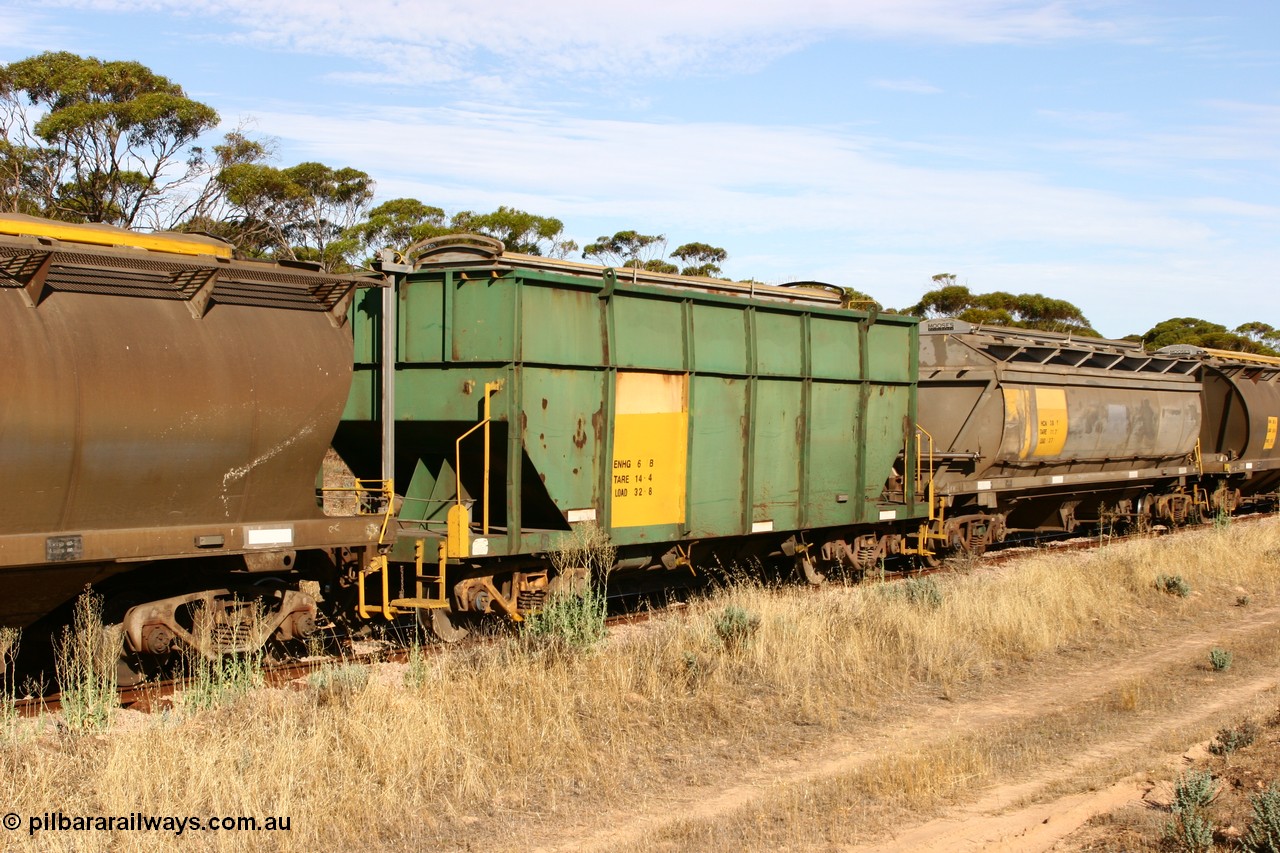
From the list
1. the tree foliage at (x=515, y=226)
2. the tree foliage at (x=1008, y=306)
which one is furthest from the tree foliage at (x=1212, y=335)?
the tree foliage at (x=515, y=226)

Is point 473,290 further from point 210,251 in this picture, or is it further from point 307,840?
point 307,840

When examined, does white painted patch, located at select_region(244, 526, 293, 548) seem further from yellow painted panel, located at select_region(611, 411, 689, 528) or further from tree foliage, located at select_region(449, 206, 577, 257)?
tree foliage, located at select_region(449, 206, 577, 257)

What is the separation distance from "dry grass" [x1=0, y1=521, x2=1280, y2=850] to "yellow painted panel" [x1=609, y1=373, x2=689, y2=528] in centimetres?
118

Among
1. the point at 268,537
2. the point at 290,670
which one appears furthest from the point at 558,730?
the point at 290,670

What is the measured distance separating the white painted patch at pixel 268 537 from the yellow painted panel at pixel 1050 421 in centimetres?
1300

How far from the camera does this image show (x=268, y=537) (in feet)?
29.5

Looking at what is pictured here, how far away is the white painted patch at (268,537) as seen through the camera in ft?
29.0

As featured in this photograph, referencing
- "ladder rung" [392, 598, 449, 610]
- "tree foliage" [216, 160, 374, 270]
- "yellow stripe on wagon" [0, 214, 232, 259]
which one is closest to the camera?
"yellow stripe on wagon" [0, 214, 232, 259]

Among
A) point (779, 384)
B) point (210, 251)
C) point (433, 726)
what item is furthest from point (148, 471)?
point (779, 384)

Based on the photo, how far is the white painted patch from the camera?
29.0 ft

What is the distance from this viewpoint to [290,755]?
699 cm

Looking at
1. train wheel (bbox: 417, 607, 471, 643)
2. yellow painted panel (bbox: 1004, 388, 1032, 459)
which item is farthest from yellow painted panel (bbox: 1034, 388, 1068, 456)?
train wheel (bbox: 417, 607, 471, 643)

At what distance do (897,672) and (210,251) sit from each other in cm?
681

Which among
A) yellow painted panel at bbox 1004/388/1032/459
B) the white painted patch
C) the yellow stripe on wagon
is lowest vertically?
the white painted patch
